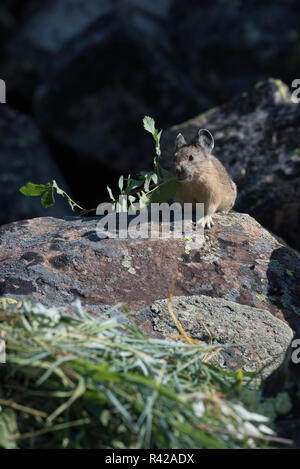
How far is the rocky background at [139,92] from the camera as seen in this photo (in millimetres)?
7633

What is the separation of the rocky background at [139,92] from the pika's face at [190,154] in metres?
0.95

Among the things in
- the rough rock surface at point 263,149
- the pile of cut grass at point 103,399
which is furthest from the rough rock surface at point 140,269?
the rough rock surface at point 263,149

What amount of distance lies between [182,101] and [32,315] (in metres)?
8.28

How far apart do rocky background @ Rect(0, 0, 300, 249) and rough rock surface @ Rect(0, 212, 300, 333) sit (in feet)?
7.00

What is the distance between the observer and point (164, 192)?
19.6 ft

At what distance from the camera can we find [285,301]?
15.6 ft

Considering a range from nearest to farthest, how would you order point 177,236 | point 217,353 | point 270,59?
point 217,353
point 177,236
point 270,59

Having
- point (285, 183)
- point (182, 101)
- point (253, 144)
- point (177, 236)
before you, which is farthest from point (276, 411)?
point (182, 101)

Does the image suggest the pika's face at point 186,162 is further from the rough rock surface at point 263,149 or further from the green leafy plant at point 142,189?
the rough rock surface at point 263,149

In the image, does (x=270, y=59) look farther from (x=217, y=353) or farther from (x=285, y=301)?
(x=217, y=353)

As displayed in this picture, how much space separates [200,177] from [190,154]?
28 centimetres

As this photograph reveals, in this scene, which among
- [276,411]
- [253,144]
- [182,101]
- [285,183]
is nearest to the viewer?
[276,411]

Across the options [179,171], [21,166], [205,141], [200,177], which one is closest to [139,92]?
[21,166]
